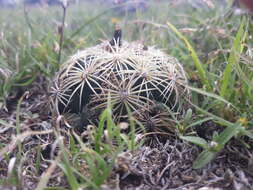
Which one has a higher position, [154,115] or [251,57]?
[251,57]

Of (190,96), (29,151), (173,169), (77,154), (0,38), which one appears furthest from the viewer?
(0,38)

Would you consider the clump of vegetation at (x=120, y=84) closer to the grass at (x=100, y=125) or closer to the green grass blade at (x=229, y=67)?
the grass at (x=100, y=125)

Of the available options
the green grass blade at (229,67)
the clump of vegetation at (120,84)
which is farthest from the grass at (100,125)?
the clump of vegetation at (120,84)

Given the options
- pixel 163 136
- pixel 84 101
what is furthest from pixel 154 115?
pixel 84 101

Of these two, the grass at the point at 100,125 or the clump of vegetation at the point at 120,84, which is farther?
the clump of vegetation at the point at 120,84

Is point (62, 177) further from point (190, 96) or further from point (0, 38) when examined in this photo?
point (0, 38)

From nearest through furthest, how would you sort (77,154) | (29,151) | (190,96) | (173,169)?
(77,154)
(173,169)
(29,151)
(190,96)

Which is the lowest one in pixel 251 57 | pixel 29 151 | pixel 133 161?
pixel 29 151

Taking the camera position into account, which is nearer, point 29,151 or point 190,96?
point 29,151
